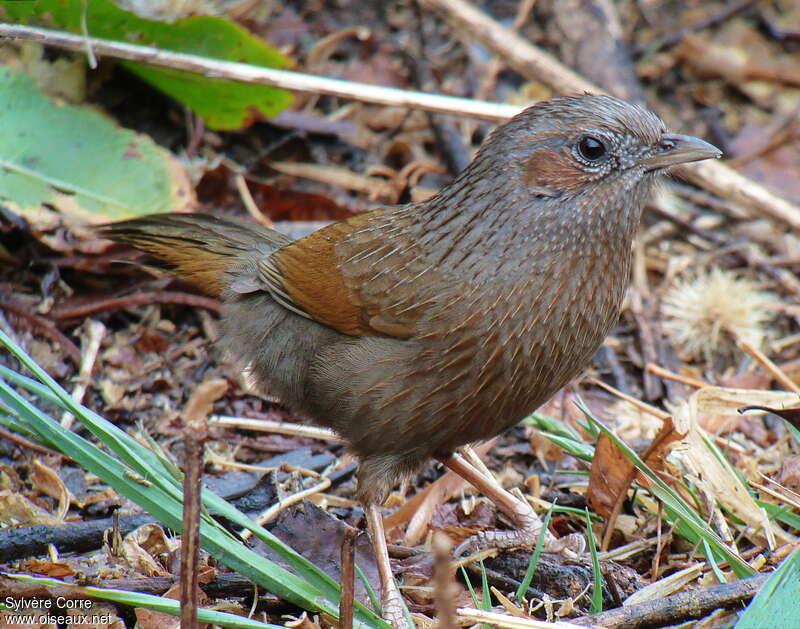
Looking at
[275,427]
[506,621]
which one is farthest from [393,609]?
[275,427]

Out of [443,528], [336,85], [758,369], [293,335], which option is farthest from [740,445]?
[336,85]

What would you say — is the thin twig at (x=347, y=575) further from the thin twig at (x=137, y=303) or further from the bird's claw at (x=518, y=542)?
the thin twig at (x=137, y=303)

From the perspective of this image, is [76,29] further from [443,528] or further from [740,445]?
[740,445]

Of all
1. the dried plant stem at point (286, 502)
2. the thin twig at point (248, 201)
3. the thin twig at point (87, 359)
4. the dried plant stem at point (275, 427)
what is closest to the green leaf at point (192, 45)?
the thin twig at point (248, 201)

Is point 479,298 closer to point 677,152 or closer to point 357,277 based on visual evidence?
point 357,277

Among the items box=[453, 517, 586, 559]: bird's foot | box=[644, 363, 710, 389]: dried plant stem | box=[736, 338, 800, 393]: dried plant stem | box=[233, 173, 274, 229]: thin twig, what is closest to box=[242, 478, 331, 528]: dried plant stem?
box=[453, 517, 586, 559]: bird's foot

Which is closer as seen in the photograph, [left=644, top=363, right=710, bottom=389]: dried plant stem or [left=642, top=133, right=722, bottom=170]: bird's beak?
[left=642, top=133, right=722, bottom=170]: bird's beak

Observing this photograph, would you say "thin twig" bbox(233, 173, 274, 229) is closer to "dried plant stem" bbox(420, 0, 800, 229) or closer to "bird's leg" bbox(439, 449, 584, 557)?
"dried plant stem" bbox(420, 0, 800, 229)
